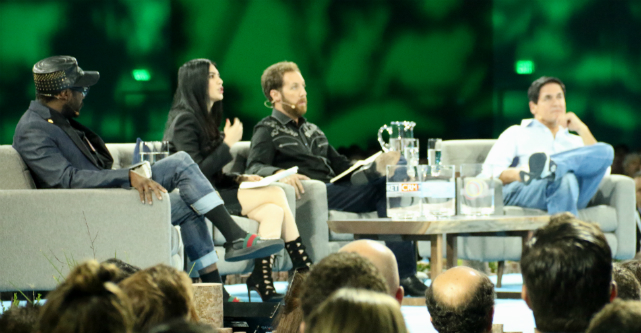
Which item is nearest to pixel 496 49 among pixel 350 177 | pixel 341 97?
pixel 341 97

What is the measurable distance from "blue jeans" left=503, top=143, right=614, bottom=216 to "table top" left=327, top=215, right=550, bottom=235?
26.9 inches

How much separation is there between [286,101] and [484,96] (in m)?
2.64

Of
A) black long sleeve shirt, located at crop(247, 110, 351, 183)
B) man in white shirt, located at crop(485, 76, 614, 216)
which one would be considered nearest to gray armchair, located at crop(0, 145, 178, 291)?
black long sleeve shirt, located at crop(247, 110, 351, 183)

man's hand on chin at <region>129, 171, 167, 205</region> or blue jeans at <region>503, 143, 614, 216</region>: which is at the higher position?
→ man's hand on chin at <region>129, 171, 167, 205</region>

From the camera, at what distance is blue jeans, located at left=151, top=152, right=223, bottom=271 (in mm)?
3025

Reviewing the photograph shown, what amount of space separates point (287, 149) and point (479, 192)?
44.3 inches

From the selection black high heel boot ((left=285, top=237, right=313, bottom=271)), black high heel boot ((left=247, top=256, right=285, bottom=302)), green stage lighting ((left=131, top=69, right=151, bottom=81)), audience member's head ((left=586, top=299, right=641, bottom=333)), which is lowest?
black high heel boot ((left=247, top=256, right=285, bottom=302))

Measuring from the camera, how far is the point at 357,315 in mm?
806

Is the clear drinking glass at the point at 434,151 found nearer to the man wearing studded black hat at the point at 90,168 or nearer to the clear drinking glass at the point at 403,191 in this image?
the clear drinking glass at the point at 403,191

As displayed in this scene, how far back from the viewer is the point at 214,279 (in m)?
3.06

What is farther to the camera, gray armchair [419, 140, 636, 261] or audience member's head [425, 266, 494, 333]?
gray armchair [419, 140, 636, 261]

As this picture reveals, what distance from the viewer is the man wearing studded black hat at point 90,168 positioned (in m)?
2.77

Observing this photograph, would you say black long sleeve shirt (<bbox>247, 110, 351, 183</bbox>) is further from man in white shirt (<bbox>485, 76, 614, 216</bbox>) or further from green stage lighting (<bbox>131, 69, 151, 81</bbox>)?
green stage lighting (<bbox>131, 69, 151, 81</bbox>)

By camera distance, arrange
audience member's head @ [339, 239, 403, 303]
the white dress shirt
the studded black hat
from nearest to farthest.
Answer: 1. audience member's head @ [339, 239, 403, 303]
2. the studded black hat
3. the white dress shirt
